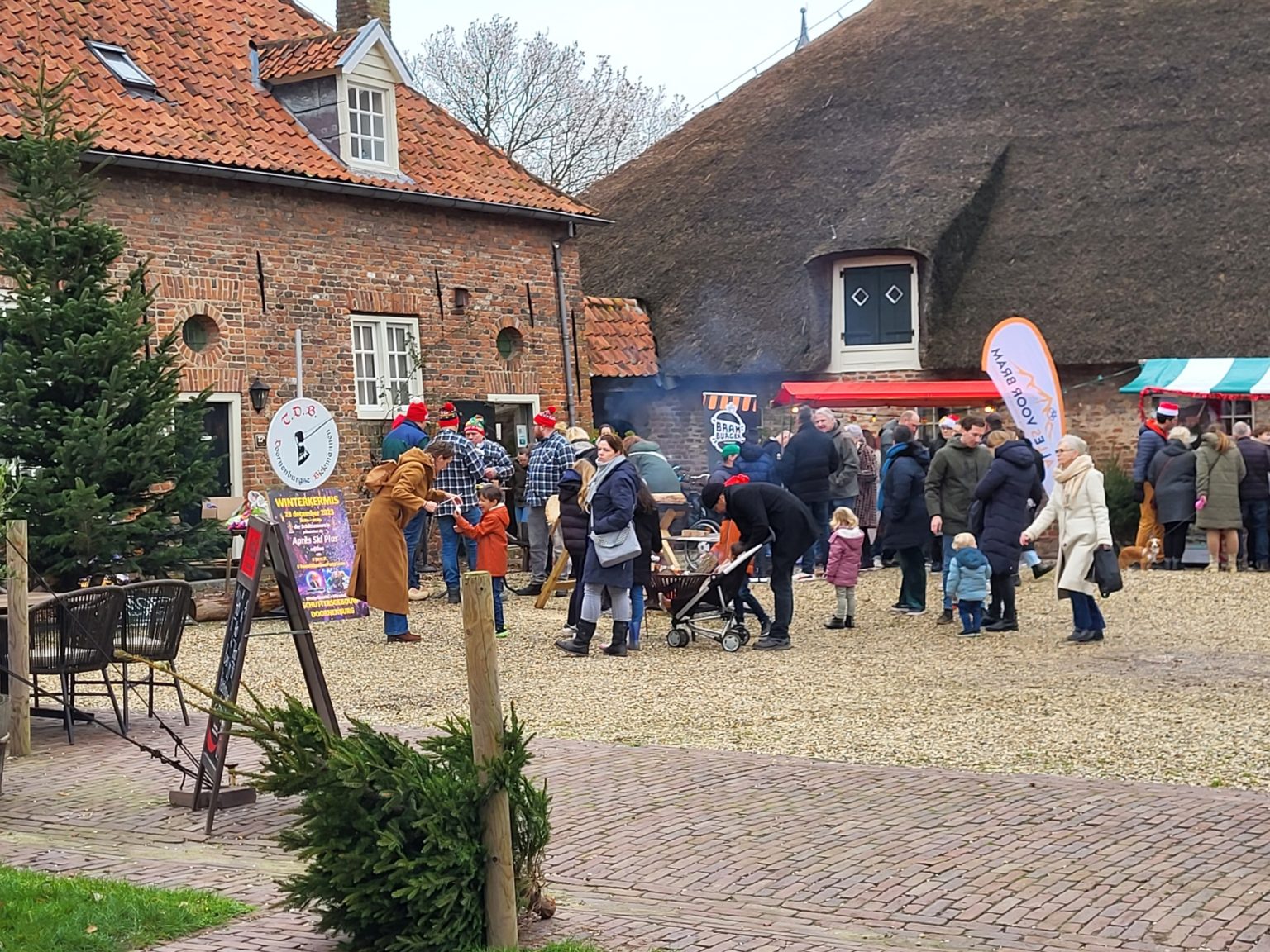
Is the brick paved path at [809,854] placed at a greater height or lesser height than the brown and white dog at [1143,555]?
lesser

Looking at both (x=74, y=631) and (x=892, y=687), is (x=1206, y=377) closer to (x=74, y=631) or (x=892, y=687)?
(x=892, y=687)

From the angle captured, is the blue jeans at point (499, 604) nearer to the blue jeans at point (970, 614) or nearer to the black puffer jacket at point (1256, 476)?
the blue jeans at point (970, 614)

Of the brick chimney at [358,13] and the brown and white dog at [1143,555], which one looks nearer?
the brown and white dog at [1143,555]

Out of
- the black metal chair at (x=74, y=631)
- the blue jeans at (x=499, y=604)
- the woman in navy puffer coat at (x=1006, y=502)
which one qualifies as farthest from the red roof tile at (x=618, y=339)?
the black metal chair at (x=74, y=631)

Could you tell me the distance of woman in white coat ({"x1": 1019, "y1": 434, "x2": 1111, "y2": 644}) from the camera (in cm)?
1394

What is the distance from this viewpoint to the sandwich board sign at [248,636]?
8039 millimetres

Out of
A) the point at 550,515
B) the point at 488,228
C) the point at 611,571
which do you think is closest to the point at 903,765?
the point at 611,571

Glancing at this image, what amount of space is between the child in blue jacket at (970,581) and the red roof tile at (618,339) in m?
12.5

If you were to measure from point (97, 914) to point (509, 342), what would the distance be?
18.8m

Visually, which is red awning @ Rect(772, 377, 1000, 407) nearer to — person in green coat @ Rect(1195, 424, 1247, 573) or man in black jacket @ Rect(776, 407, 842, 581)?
person in green coat @ Rect(1195, 424, 1247, 573)

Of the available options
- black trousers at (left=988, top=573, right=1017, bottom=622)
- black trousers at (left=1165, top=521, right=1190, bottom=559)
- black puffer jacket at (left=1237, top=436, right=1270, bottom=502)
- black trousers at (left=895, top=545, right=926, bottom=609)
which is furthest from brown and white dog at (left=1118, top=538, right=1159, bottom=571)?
black trousers at (left=988, top=573, right=1017, bottom=622)

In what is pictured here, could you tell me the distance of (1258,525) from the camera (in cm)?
2089

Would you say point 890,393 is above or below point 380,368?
below

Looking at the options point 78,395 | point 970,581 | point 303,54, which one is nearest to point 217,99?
point 303,54
